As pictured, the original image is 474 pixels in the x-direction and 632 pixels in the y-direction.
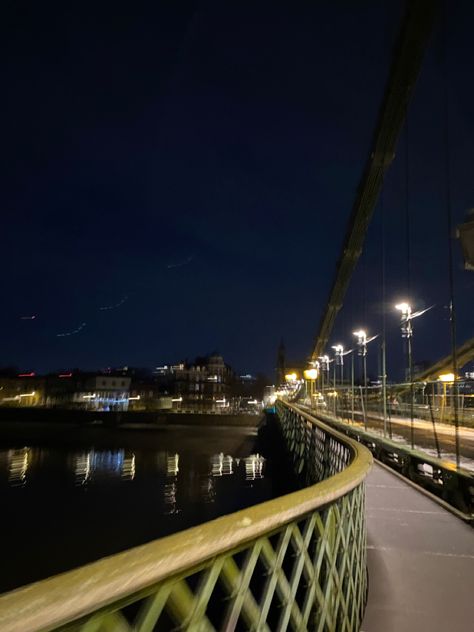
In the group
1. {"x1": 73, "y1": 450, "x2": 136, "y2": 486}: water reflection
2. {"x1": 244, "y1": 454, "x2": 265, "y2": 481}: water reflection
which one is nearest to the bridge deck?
{"x1": 244, "y1": 454, "x2": 265, "y2": 481}: water reflection

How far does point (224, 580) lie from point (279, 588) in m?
0.57

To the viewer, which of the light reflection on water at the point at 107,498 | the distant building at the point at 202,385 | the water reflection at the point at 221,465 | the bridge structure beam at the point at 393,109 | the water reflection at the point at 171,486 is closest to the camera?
the light reflection on water at the point at 107,498

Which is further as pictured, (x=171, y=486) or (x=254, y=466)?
(x=254, y=466)

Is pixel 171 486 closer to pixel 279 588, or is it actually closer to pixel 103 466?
pixel 103 466

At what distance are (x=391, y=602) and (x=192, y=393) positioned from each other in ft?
320

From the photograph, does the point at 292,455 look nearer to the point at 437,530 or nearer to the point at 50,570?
the point at 50,570

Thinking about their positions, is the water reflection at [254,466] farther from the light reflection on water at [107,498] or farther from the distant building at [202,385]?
the distant building at [202,385]

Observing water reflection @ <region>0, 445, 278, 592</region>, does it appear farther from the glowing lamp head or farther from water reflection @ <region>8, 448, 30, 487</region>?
the glowing lamp head

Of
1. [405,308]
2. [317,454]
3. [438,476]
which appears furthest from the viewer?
[405,308]

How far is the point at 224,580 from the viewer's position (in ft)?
6.12

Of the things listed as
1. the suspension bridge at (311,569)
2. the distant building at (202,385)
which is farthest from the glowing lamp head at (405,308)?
the distant building at (202,385)

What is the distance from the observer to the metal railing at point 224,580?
46.7 inches

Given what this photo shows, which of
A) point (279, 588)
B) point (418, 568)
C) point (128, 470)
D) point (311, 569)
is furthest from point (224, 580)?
point (128, 470)

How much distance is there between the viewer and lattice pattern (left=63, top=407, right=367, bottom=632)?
1.47 metres
